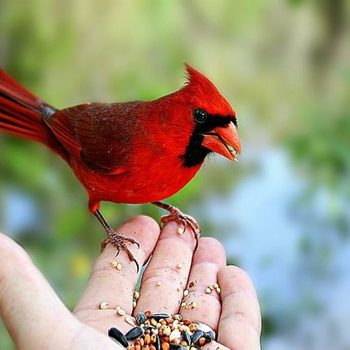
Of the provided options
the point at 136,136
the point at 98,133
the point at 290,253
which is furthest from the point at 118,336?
the point at 290,253

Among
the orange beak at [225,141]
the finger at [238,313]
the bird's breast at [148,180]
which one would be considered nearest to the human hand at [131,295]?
the finger at [238,313]

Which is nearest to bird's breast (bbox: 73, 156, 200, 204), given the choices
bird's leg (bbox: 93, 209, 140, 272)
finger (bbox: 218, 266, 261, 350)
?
bird's leg (bbox: 93, 209, 140, 272)

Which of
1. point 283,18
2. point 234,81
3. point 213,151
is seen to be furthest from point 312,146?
point 213,151

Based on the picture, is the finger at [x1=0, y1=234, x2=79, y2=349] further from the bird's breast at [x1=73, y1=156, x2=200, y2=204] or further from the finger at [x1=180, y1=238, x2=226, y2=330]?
the bird's breast at [x1=73, y1=156, x2=200, y2=204]

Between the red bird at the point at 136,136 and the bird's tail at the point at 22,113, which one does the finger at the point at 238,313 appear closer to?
the red bird at the point at 136,136

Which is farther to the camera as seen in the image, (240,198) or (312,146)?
(240,198)

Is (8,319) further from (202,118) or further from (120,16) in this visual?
(120,16)
